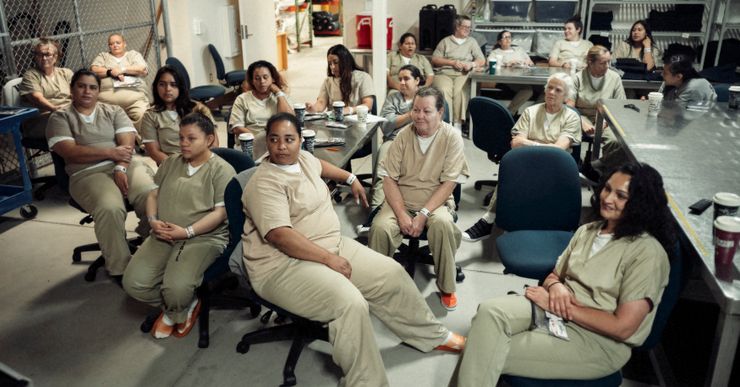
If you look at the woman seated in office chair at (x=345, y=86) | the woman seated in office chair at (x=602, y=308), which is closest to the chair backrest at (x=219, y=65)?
the woman seated in office chair at (x=345, y=86)

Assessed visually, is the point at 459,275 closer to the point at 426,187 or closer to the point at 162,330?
the point at 426,187

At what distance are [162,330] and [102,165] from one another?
1.28 metres

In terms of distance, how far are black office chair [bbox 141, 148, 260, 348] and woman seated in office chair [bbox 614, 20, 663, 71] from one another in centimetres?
512

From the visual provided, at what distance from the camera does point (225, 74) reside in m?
7.26

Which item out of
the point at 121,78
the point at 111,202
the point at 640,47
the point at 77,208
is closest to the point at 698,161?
the point at 111,202

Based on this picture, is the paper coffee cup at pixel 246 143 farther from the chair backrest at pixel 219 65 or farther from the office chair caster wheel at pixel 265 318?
the chair backrest at pixel 219 65

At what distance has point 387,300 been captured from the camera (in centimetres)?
277

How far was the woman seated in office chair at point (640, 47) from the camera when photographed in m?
6.55

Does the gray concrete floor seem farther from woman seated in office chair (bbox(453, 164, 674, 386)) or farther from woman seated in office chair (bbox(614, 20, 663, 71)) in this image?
woman seated in office chair (bbox(614, 20, 663, 71))

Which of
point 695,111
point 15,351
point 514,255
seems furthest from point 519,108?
point 15,351

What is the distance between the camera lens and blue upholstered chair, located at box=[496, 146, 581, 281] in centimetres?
306

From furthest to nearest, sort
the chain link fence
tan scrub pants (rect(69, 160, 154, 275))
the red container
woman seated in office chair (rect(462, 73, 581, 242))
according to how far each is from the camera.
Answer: the red container
the chain link fence
woman seated in office chair (rect(462, 73, 581, 242))
tan scrub pants (rect(69, 160, 154, 275))

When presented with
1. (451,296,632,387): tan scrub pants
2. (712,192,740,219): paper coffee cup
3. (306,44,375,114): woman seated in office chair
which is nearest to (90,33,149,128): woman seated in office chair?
(306,44,375,114): woman seated in office chair

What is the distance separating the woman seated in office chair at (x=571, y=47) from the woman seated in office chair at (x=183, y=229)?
15.5 ft
